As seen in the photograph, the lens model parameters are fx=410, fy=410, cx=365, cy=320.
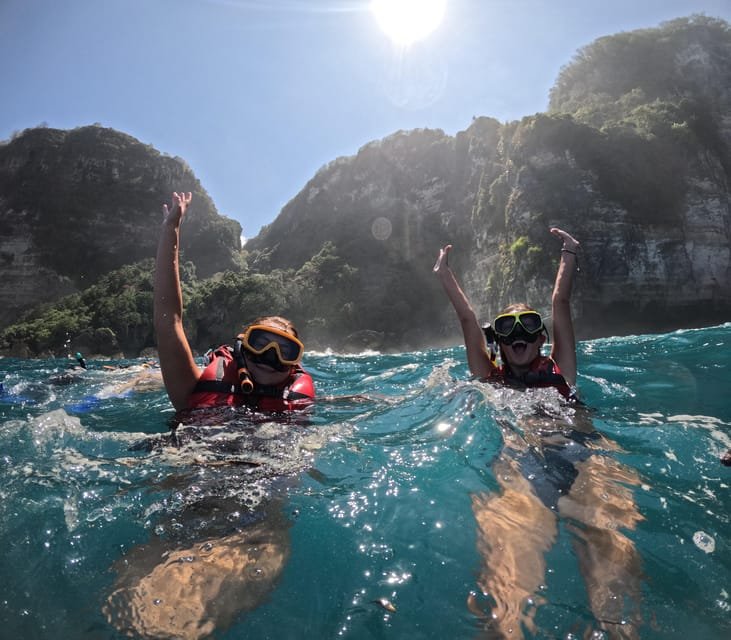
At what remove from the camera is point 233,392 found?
114 inches

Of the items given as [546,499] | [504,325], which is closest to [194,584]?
[546,499]

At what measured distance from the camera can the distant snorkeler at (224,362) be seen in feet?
7.76

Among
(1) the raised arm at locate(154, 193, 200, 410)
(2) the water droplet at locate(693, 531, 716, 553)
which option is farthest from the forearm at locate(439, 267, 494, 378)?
(1) the raised arm at locate(154, 193, 200, 410)

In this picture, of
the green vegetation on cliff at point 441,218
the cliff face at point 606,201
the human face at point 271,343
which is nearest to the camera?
the human face at point 271,343

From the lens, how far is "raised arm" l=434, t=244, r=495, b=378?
150 inches

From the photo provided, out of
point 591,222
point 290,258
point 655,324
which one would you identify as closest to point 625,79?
point 591,222

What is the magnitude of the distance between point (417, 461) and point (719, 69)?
50875 millimetres

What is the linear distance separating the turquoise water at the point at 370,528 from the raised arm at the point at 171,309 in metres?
0.48

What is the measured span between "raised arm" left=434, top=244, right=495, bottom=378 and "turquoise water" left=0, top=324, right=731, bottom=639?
1.78 feet

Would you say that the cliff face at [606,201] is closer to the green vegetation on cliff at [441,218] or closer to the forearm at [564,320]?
the green vegetation on cliff at [441,218]

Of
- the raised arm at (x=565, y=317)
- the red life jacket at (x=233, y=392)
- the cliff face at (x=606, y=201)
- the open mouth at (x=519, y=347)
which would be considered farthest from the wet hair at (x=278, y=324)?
the cliff face at (x=606, y=201)

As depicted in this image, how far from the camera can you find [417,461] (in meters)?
2.79

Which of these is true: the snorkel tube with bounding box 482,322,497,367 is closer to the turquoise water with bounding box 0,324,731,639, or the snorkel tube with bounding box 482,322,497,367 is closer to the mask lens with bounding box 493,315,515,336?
the mask lens with bounding box 493,315,515,336

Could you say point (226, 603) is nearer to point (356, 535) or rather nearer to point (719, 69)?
point (356, 535)
